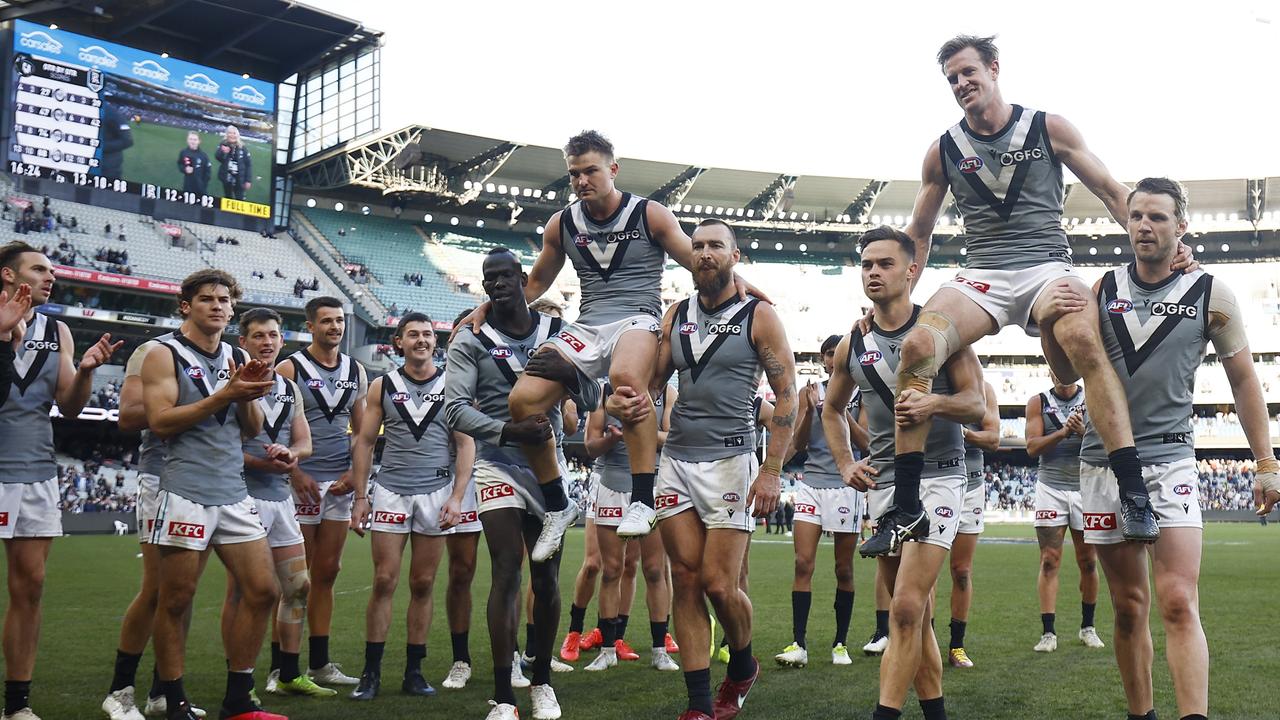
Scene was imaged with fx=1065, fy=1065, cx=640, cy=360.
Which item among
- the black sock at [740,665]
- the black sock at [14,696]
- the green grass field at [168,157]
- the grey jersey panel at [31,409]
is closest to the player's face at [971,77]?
the black sock at [740,665]

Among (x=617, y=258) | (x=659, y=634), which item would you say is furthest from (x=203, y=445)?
(x=659, y=634)

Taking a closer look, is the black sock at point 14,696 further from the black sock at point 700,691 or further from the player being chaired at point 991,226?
the player being chaired at point 991,226

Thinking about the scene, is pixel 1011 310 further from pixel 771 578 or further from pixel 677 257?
pixel 771 578

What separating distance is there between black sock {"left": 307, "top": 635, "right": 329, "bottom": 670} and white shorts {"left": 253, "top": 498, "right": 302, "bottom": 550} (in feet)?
3.01

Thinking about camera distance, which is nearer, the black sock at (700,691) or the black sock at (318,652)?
the black sock at (700,691)

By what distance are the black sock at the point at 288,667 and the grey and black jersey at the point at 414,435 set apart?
146cm

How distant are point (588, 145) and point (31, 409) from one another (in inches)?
153

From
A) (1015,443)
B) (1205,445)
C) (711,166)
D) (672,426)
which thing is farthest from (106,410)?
(1205,445)

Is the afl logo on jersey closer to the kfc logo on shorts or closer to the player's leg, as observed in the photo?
the kfc logo on shorts

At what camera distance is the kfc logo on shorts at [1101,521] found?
17.9ft

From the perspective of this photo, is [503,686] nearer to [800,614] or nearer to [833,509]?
[800,614]

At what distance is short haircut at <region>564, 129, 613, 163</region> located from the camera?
6781 mm

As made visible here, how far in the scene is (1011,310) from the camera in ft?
19.9

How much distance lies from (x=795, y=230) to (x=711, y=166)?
7.32 metres
